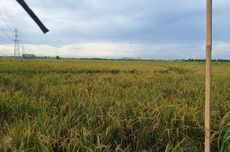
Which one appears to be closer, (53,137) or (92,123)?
(53,137)

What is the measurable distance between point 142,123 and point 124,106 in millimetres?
711

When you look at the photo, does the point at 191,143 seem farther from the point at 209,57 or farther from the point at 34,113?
the point at 34,113

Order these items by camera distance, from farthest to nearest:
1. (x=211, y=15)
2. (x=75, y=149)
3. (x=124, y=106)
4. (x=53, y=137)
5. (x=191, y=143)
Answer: (x=124, y=106)
(x=191, y=143)
(x=53, y=137)
(x=75, y=149)
(x=211, y=15)

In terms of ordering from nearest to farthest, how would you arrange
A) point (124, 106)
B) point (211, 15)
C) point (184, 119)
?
point (211, 15), point (184, 119), point (124, 106)

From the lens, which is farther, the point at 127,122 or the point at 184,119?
the point at 184,119

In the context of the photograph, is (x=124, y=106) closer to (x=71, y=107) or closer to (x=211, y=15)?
(x=71, y=107)

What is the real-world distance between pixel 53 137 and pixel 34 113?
1281mm

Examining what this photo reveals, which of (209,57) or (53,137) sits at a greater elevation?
(209,57)

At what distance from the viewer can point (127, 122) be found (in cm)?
333

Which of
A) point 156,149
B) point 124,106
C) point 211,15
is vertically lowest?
point 156,149

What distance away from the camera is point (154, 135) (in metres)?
3.20

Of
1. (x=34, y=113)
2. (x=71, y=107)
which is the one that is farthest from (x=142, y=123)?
(x=34, y=113)

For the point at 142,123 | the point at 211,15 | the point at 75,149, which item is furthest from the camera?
the point at 142,123

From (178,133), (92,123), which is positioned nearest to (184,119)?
(178,133)
